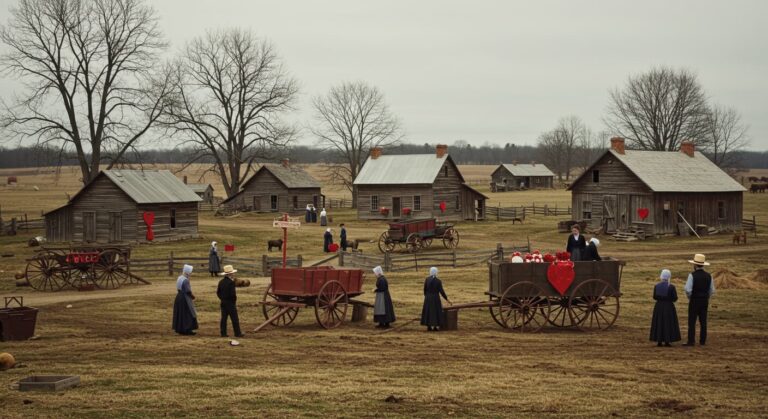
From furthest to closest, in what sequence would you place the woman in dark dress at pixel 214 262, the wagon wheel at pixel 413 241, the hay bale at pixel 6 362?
the wagon wheel at pixel 413 241 < the woman in dark dress at pixel 214 262 < the hay bale at pixel 6 362

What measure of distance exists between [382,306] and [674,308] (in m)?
6.56

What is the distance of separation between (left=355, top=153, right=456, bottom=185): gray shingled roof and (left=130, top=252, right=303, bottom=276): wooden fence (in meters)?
27.0

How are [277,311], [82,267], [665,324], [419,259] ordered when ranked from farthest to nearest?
[419,259], [82,267], [277,311], [665,324]

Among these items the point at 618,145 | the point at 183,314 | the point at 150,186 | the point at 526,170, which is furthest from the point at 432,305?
the point at 526,170

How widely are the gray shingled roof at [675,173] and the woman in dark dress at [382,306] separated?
1170 inches

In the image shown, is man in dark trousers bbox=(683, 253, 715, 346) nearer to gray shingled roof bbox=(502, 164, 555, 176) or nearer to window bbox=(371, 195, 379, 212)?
window bbox=(371, 195, 379, 212)

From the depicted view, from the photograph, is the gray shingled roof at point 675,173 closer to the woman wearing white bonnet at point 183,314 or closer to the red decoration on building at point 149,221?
the red decoration on building at point 149,221

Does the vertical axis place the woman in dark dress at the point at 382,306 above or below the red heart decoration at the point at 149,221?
below

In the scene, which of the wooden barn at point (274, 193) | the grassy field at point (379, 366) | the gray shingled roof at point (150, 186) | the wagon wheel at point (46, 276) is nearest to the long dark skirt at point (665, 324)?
the grassy field at point (379, 366)

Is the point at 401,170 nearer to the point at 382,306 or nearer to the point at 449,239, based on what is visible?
the point at 449,239

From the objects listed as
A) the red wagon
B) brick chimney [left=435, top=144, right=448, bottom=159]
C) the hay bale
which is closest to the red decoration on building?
brick chimney [left=435, top=144, right=448, bottom=159]

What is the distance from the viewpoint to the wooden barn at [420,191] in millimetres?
59031

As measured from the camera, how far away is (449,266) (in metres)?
34.0

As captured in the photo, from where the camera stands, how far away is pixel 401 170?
202 ft
